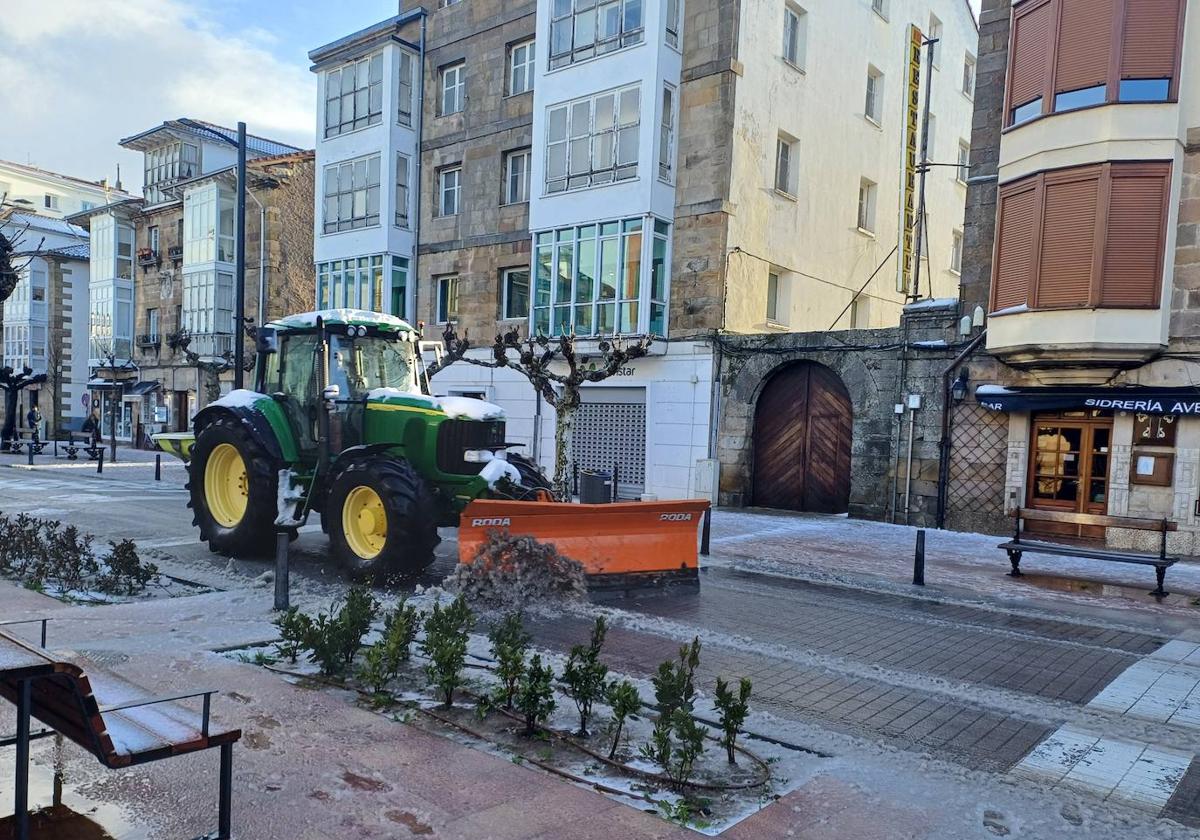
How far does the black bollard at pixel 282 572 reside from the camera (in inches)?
284

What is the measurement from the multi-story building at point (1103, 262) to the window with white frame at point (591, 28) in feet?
28.0

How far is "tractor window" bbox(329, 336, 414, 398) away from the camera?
33.9ft

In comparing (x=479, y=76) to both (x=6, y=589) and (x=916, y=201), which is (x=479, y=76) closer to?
(x=916, y=201)

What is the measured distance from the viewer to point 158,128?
3712 cm

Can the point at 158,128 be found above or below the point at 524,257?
above

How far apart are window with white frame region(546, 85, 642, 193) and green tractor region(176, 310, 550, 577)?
34.5 ft

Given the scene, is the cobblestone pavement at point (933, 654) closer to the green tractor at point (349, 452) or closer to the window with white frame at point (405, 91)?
the green tractor at point (349, 452)

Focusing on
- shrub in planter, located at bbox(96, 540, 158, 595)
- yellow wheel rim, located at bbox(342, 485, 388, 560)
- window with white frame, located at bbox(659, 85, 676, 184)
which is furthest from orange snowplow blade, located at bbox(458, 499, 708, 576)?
window with white frame, located at bbox(659, 85, 676, 184)

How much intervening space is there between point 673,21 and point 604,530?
14823mm

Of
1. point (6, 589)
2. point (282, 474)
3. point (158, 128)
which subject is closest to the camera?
point (6, 589)

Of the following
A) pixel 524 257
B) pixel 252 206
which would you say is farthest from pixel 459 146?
pixel 252 206

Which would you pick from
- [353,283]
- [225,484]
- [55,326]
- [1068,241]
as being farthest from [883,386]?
[55,326]

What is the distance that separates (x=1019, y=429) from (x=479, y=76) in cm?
1714

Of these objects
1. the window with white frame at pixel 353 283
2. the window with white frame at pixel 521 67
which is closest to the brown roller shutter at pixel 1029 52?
the window with white frame at pixel 521 67
